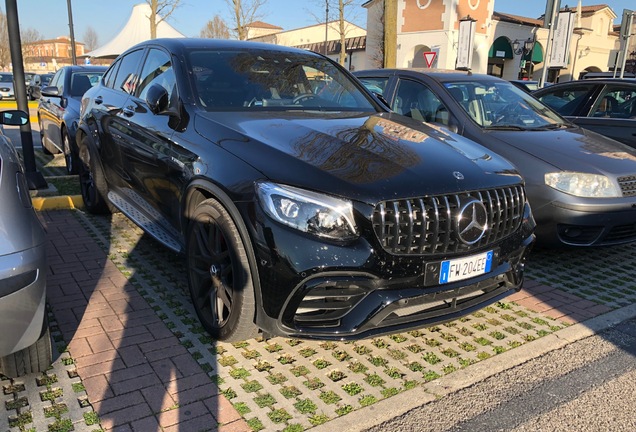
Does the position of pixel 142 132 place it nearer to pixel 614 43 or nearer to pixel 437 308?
pixel 437 308

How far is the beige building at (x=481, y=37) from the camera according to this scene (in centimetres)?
2666

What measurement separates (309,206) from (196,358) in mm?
1176

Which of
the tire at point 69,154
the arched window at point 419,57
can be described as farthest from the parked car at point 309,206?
the arched window at point 419,57

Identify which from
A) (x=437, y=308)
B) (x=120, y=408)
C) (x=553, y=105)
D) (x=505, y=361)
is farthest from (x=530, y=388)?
(x=553, y=105)

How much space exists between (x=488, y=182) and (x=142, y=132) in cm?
252

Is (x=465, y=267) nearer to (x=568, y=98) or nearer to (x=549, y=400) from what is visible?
(x=549, y=400)

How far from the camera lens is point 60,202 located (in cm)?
600

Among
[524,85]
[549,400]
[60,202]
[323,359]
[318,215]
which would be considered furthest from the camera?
[524,85]

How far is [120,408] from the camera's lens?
256 centimetres

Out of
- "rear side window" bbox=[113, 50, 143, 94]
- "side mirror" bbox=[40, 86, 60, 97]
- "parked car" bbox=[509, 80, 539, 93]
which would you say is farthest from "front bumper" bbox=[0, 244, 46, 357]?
"parked car" bbox=[509, 80, 539, 93]

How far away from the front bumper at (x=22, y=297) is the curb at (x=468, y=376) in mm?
1376

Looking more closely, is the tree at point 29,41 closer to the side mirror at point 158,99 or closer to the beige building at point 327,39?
the beige building at point 327,39

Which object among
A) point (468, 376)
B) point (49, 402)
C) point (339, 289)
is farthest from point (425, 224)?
point (49, 402)

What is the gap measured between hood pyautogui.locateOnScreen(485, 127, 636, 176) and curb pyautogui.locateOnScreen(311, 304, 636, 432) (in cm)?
126
